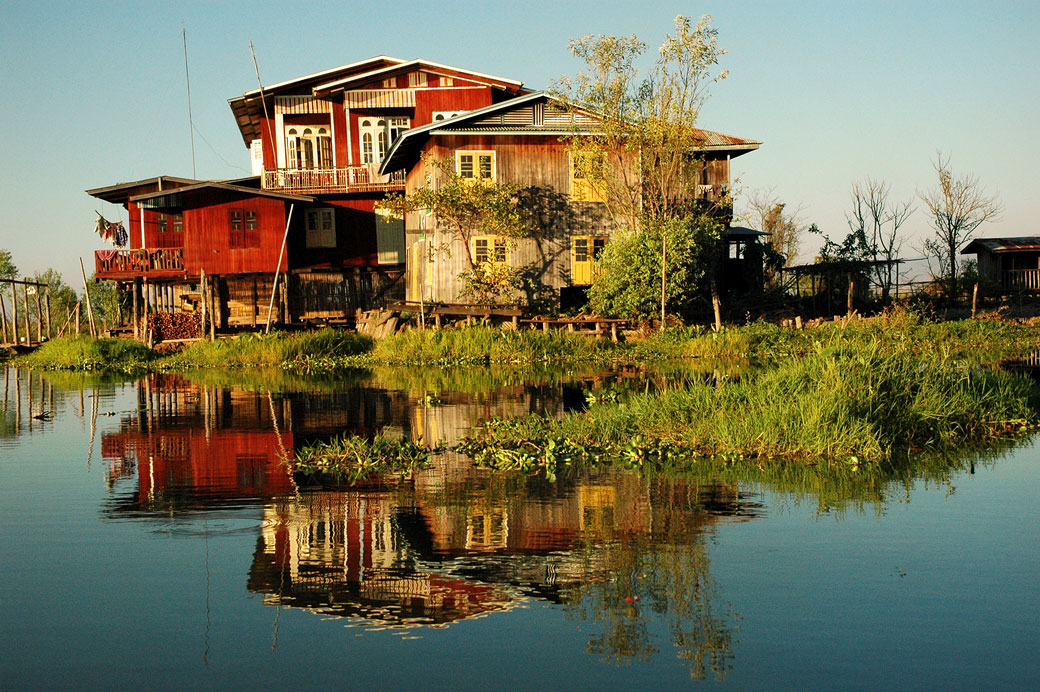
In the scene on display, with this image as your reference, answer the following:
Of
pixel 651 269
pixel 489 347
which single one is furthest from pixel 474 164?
pixel 489 347

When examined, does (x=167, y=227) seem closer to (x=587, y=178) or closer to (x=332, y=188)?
(x=332, y=188)

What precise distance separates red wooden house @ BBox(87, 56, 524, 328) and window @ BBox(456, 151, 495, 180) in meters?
8.69

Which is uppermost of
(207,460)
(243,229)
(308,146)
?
(308,146)

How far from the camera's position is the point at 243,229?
39906 mm

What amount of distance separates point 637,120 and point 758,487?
25.0 m

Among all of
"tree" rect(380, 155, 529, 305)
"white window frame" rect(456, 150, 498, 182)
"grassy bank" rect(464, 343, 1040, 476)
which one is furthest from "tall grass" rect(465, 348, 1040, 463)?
"white window frame" rect(456, 150, 498, 182)

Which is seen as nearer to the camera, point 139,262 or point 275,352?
point 275,352

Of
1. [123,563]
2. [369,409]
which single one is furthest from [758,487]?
[369,409]

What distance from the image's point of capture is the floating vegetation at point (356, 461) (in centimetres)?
1125

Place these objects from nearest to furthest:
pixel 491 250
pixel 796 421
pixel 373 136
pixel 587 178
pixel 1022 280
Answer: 1. pixel 796 421
2. pixel 491 250
3. pixel 587 178
4. pixel 373 136
5. pixel 1022 280

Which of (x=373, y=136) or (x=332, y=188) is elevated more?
(x=373, y=136)

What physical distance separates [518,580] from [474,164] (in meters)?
28.9

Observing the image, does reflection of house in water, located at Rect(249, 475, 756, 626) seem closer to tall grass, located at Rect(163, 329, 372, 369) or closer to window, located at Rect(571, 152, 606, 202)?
tall grass, located at Rect(163, 329, 372, 369)

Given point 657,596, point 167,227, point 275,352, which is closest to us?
point 657,596
